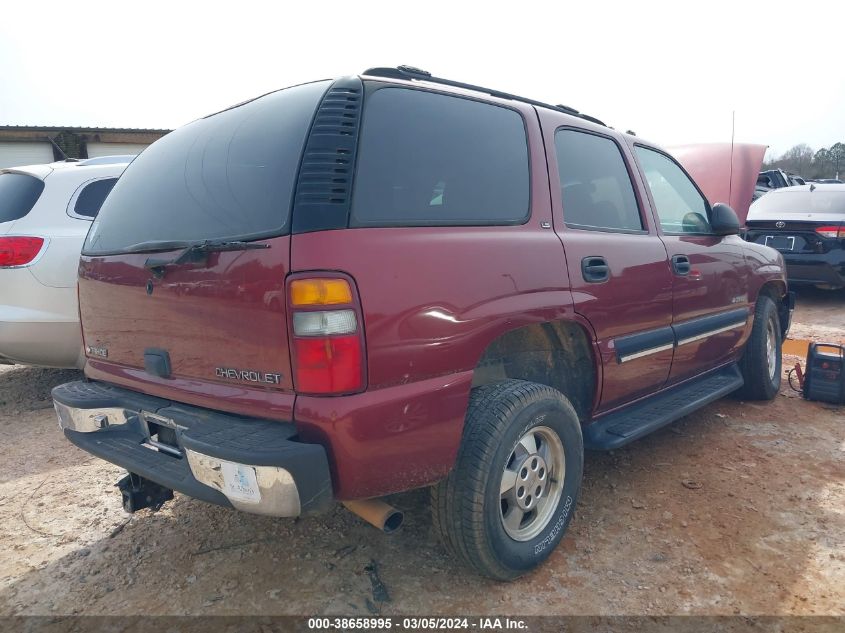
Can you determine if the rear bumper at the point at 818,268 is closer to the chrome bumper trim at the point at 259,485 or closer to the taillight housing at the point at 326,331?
the taillight housing at the point at 326,331

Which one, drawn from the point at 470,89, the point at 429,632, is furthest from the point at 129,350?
the point at 470,89

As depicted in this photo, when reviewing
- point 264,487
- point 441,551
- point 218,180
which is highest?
point 218,180

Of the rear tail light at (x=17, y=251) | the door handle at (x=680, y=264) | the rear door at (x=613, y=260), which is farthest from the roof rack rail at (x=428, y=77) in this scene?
the rear tail light at (x=17, y=251)

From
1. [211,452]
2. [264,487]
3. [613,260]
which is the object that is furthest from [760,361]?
[211,452]

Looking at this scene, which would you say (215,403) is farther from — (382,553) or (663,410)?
(663,410)

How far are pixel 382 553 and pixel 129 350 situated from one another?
1.35 meters

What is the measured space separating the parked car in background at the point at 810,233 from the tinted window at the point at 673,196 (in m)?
4.41

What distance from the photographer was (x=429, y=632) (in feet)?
6.62

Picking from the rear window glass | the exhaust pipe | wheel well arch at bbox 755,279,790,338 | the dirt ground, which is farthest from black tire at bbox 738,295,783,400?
the rear window glass

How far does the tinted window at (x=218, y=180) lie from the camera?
1.92 meters

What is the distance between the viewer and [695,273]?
3.31 metres

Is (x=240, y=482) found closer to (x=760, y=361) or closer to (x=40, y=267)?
(x=40, y=267)

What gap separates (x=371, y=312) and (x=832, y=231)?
7.72m

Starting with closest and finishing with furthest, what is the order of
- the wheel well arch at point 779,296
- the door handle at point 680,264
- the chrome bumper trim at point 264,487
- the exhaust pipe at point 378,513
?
the chrome bumper trim at point 264,487
the exhaust pipe at point 378,513
the door handle at point 680,264
the wheel well arch at point 779,296
